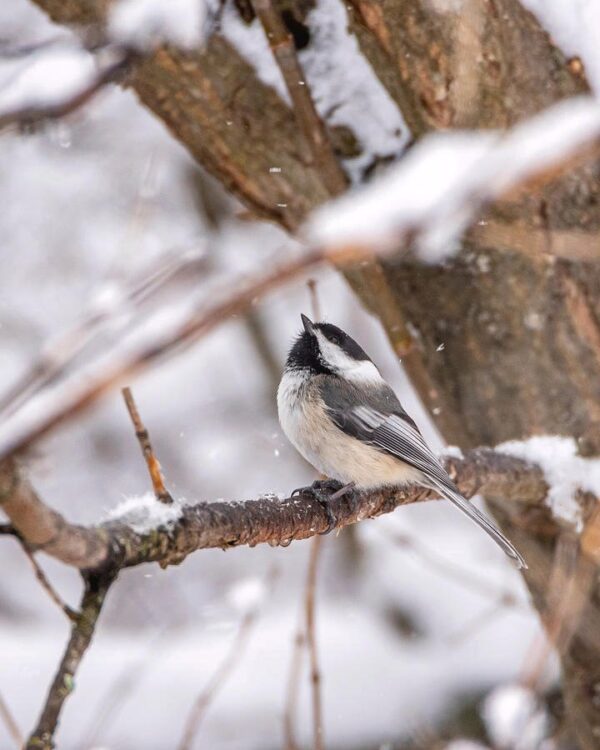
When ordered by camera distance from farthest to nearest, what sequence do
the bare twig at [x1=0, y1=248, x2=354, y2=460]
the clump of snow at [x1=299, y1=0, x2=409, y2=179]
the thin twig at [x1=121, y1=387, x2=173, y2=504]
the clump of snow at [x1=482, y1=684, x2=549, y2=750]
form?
the clump of snow at [x1=299, y1=0, x2=409, y2=179], the clump of snow at [x1=482, y1=684, x2=549, y2=750], the thin twig at [x1=121, y1=387, x2=173, y2=504], the bare twig at [x1=0, y1=248, x2=354, y2=460]

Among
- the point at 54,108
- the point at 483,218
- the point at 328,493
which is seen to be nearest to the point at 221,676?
the point at 328,493

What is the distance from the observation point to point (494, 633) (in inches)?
151

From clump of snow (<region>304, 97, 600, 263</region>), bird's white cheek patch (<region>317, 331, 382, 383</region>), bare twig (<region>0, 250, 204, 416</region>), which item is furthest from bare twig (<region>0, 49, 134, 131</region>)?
bird's white cheek patch (<region>317, 331, 382, 383</region>)

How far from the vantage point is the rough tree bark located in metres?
2.33

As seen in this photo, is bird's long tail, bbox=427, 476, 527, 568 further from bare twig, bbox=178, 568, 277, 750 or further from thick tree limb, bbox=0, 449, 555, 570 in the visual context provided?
bare twig, bbox=178, 568, 277, 750

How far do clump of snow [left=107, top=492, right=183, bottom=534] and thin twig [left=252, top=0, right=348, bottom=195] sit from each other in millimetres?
1342

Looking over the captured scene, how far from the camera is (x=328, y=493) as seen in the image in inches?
85.0

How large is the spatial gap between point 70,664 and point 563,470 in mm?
1713

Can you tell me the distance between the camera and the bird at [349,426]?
2.29 metres

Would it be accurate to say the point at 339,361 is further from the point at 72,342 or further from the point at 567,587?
the point at 72,342

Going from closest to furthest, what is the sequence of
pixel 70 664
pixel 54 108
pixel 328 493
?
1. pixel 70 664
2. pixel 54 108
3. pixel 328 493

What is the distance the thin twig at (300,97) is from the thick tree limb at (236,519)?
897 millimetres

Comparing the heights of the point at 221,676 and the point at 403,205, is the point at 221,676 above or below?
below

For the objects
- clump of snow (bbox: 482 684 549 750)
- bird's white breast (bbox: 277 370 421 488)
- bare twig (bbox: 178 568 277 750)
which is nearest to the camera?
clump of snow (bbox: 482 684 549 750)
